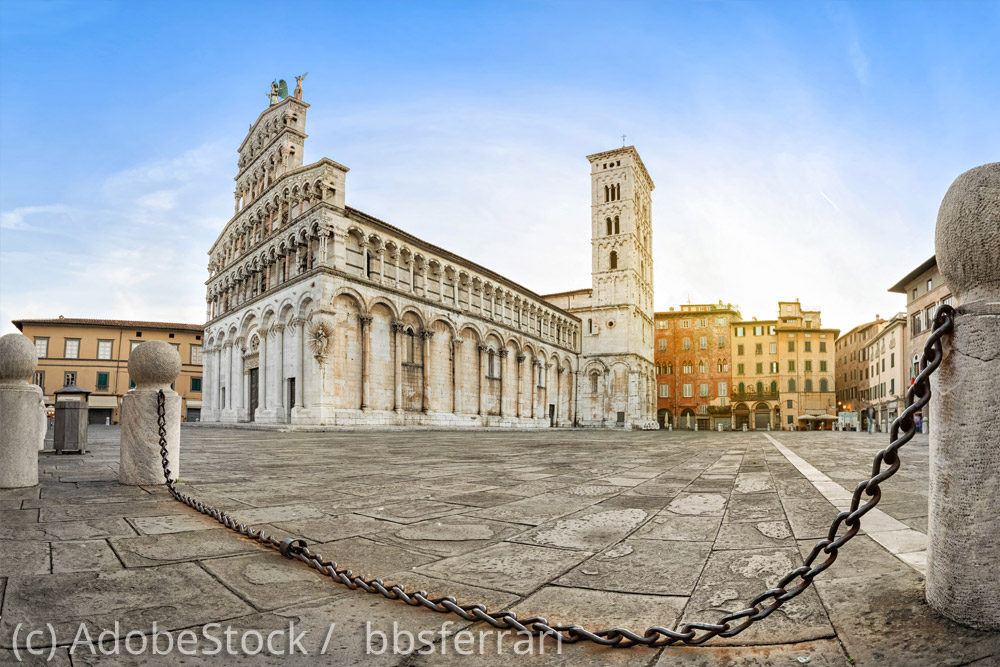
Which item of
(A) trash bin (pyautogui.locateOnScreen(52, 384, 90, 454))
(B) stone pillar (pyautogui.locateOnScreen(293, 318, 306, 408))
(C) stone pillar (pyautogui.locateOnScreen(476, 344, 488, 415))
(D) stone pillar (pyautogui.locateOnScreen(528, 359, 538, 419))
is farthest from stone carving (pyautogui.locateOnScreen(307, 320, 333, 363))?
(D) stone pillar (pyautogui.locateOnScreen(528, 359, 538, 419))

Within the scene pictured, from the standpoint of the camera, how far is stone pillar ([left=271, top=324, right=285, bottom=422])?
28.0 m

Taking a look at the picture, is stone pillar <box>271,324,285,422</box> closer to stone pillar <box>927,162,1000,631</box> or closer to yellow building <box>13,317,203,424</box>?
yellow building <box>13,317,203,424</box>

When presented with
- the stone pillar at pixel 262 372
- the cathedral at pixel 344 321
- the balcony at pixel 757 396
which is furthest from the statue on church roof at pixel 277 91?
the balcony at pixel 757 396

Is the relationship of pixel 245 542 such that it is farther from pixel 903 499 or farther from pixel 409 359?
pixel 409 359

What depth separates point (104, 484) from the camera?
5.52 meters

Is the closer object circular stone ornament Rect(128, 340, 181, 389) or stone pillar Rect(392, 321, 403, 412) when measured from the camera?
circular stone ornament Rect(128, 340, 181, 389)

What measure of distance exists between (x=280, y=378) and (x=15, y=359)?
24.1 meters

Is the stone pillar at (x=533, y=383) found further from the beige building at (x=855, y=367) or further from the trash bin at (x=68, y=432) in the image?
the beige building at (x=855, y=367)

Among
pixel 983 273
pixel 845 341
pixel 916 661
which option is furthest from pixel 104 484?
pixel 845 341

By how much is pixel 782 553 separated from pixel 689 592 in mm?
894

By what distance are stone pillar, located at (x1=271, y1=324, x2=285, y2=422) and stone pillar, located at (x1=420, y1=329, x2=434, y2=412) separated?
22.8 ft

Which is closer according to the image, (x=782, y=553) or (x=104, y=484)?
(x=782, y=553)

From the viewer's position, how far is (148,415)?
5.28 metres

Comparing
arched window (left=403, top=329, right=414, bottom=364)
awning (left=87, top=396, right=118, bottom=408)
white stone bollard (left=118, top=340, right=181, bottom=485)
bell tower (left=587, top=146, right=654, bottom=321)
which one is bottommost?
awning (left=87, top=396, right=118, bottom=408)
